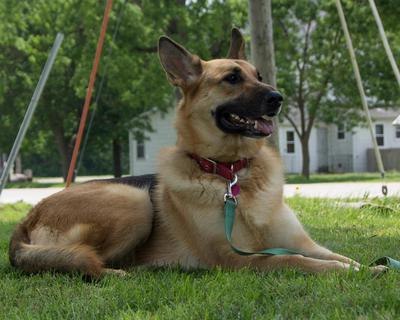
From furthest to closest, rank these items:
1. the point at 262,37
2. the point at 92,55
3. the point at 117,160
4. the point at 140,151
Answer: the point at 140,151 → the point at 117,160 → the point at 92,55 → the point at 262,37

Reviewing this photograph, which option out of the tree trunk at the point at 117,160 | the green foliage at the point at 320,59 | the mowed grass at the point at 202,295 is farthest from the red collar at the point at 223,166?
the tree trunk at the point at 117,160

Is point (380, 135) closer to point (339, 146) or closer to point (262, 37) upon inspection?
point (339, 146)

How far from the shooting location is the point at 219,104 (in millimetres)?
3986

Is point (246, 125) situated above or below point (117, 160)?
below

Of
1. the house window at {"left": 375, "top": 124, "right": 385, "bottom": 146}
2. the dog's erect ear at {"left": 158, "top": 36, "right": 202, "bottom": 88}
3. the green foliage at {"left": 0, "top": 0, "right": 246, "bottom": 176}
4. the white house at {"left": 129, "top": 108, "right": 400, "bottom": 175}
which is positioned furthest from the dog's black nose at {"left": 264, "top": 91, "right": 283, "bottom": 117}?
the house window at {"left": 375, "top": 124, "right": 385, "bottom": 146}

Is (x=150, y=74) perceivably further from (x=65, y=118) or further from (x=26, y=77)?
(x=65, y=118)

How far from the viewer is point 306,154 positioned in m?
27.9

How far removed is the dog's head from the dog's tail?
1040mm

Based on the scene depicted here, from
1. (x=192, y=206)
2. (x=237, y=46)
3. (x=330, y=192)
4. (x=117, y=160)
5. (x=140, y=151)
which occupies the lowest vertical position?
(x=330, y=192)

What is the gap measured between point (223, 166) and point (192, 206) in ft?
1.17

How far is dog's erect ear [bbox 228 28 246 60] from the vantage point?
14.9ft

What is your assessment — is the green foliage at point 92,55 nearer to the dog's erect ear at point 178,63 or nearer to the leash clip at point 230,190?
the dog's erect ear at point 178,63

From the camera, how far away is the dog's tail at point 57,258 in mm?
3482

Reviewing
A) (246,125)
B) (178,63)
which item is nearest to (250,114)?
(246,125)
